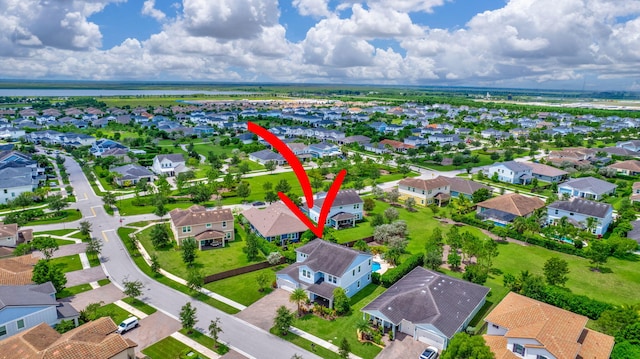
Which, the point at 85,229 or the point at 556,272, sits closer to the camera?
the point at 556,272

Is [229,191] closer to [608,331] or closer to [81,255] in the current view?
[81,255]

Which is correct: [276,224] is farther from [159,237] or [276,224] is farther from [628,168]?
[628,168]

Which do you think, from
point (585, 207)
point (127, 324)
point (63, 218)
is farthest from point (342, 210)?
point (63, 218)

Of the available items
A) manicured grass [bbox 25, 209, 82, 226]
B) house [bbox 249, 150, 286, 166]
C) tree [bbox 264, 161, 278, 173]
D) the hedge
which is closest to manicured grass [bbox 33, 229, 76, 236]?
manicured grass [bbox 25, 209, 82, 226]

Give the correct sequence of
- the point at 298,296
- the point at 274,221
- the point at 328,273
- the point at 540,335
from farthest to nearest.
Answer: the point at 274,221
the point at 328,273
the point at 298,296
the point at 540,335

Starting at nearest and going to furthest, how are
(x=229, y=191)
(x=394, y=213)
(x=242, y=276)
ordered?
(x=242, y=276), (x=394, y=213), (x=229, y=191)

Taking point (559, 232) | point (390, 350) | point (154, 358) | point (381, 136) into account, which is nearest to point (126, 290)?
point (154, 358)

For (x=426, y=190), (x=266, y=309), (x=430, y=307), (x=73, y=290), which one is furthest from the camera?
(x=426, y=190)
